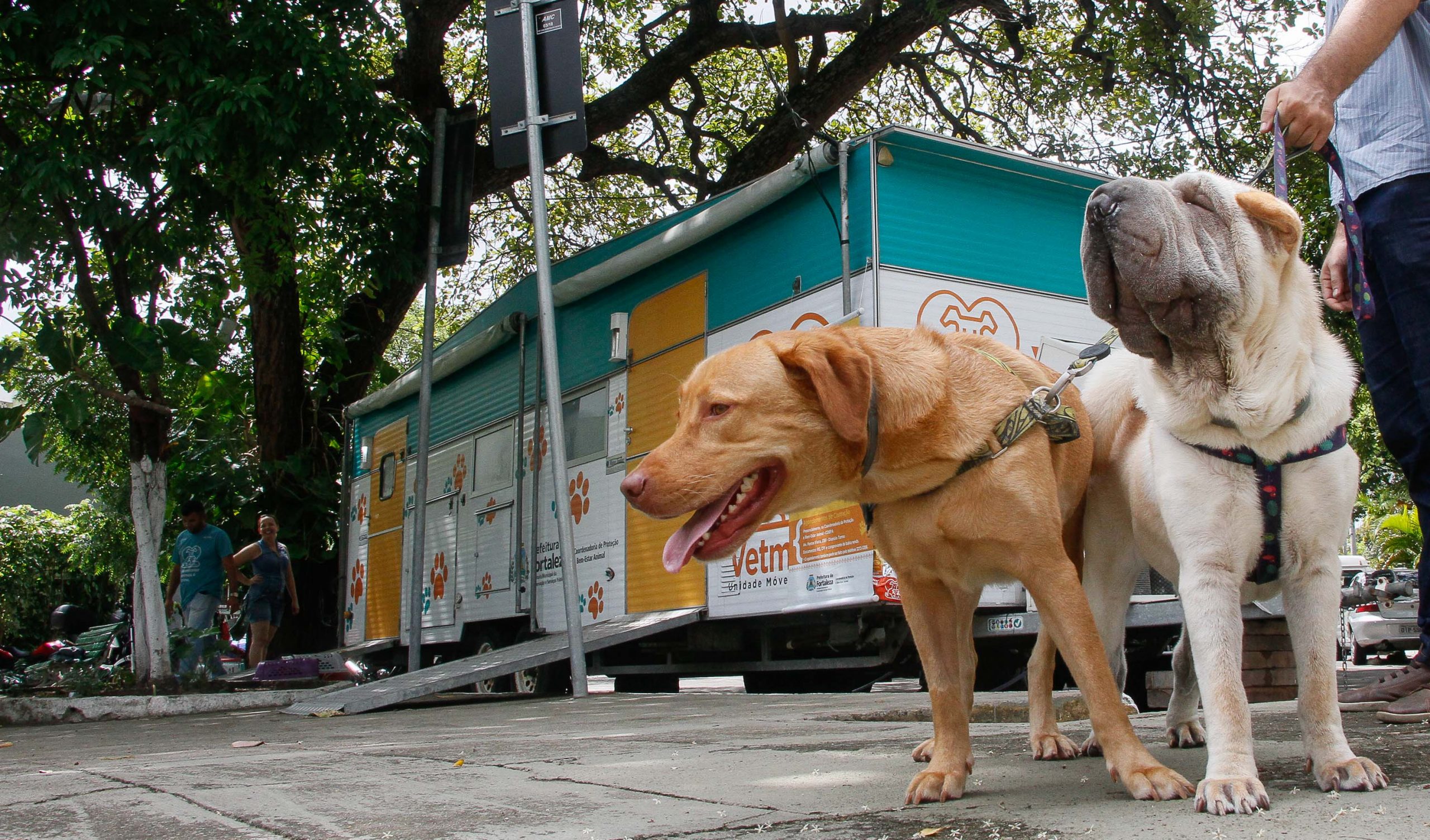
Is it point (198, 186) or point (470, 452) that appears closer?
point (198, 186)

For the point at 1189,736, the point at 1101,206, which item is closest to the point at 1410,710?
the point at 1189,736

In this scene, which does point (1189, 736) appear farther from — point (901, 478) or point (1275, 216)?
point (1275, 216)

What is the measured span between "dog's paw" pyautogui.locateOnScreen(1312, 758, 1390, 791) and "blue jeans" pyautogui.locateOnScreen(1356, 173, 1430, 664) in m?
1.18

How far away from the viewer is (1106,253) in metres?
2.29

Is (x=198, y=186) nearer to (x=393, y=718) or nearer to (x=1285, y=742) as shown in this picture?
(x=393, y=718)

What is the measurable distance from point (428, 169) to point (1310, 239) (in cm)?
1098

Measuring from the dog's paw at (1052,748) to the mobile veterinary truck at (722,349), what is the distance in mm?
3267

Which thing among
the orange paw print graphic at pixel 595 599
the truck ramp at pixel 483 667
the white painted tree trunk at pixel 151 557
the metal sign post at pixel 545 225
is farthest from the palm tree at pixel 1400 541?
the white painted tree trunk at pixel 151 557

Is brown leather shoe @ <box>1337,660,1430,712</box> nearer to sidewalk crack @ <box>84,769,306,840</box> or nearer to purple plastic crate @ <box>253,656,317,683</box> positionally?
sidewalk crack @ <box>84,769,306,840</box>

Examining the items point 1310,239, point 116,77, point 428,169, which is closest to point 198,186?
point 116,77

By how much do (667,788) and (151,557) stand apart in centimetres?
806

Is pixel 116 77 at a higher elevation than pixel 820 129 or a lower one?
lower

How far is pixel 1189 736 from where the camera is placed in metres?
3.16

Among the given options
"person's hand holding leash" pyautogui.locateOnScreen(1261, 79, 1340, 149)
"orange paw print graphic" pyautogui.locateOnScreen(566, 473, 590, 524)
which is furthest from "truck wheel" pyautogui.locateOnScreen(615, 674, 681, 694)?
"person's hand holding leash" pyautogui.locateOnScreen(1261, 79, 1340, 149)
